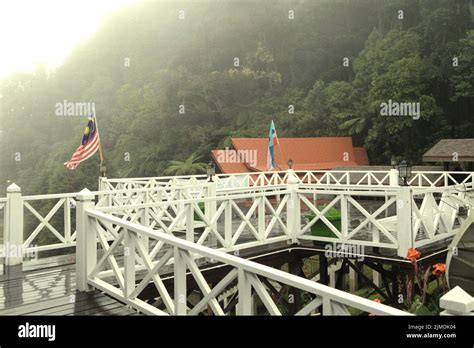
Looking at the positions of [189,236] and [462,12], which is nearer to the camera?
[189,236]

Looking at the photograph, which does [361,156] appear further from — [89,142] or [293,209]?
[293,209]

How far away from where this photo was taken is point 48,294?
5605mm

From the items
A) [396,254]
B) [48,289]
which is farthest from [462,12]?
[48,289]

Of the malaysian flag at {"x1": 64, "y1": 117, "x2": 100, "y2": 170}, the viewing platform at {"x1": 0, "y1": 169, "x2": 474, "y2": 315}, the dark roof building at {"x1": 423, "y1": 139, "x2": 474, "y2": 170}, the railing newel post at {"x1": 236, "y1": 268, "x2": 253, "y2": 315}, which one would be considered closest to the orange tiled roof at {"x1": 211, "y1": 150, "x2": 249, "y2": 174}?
the dark roof building at {"x1": 423, "y1": 139, "x2": 474, "y2": 170}

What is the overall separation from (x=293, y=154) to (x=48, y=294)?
23.7m

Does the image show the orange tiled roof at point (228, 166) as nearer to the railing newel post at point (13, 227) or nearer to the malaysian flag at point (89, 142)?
the malaysian flag at point (89, 142)

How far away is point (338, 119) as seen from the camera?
3441 cm

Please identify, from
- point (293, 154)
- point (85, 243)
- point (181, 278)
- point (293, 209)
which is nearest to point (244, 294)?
point (181, 278)

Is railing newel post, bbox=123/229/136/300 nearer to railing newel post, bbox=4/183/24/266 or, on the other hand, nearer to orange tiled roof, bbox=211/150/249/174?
railing newel post, bbox=4/183/24/266

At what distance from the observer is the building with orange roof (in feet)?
82.3
